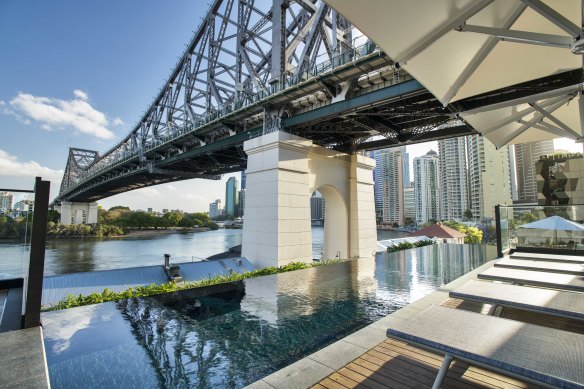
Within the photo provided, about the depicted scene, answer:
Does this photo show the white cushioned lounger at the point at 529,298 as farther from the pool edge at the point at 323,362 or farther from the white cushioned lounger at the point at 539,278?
the pool edge at the point at 323,362

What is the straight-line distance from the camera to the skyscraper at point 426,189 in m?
85.8

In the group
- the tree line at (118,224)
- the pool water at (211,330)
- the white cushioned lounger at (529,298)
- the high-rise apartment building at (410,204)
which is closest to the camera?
the white cushioned lounger at (529,298)

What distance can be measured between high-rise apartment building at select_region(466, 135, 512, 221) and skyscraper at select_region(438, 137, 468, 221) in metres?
4.88

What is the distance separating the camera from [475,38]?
417cm

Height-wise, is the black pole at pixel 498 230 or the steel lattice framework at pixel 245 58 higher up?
the steel lattice framework at pixel 245 58

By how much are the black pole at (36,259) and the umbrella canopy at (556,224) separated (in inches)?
449

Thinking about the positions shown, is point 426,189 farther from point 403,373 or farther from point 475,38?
point 403,373

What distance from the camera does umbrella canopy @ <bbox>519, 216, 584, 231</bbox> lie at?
26.0 ft

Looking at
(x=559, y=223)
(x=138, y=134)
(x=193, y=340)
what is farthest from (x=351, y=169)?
(x=138, y=134)

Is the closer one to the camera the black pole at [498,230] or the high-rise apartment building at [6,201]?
the high-rise apartment building at [6,201]

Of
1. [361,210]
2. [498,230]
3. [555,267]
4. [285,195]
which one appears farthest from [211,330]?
[361,210]

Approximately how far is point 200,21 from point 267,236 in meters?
30.0

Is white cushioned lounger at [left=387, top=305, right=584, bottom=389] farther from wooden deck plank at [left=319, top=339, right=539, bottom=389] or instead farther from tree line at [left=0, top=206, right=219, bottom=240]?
tree line at [left=0, top=206, right=219, bottom=240]

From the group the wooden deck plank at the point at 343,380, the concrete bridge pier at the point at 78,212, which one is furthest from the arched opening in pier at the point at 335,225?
the concrete bridge pier at the point at 78,212
